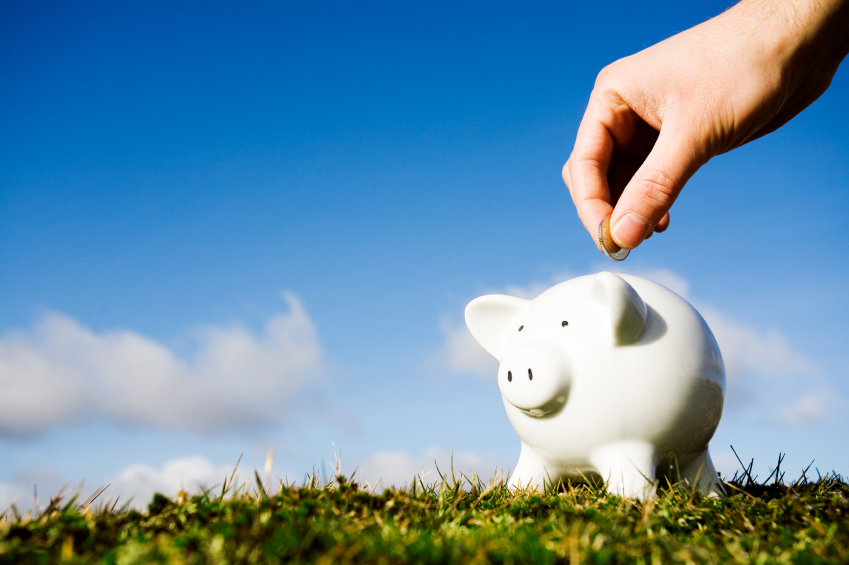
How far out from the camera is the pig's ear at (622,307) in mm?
2648

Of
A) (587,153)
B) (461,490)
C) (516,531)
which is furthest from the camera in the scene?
(587,153)

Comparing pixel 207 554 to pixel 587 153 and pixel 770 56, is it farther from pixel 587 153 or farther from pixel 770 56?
pixel 770 56

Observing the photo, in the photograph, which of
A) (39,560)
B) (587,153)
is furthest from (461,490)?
(587,153)

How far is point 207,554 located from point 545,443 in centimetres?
193

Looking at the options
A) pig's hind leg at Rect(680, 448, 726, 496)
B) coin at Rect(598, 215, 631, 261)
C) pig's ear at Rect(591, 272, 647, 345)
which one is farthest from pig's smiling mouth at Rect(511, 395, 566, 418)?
coin at Rect(598, 215, 631, 261)

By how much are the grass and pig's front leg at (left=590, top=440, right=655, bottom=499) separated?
10 centimetres

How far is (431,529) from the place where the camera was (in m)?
1.95

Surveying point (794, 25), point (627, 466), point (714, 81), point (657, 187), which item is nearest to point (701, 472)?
point (627, 466)

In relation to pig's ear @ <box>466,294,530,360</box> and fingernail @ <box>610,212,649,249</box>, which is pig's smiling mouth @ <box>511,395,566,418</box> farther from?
fingernail @ <box>610,212,649,249</box>

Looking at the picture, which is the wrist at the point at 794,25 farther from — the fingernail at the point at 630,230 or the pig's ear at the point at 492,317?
the pig's ear at the point at 492,317

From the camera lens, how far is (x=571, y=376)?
2.76 metres

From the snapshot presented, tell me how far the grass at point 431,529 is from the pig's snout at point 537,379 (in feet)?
1.47

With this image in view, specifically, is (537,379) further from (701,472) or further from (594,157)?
(594,157)

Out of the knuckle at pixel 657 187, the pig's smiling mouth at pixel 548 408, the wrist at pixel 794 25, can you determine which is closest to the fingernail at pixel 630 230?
the knuckle at pixel 657 187
